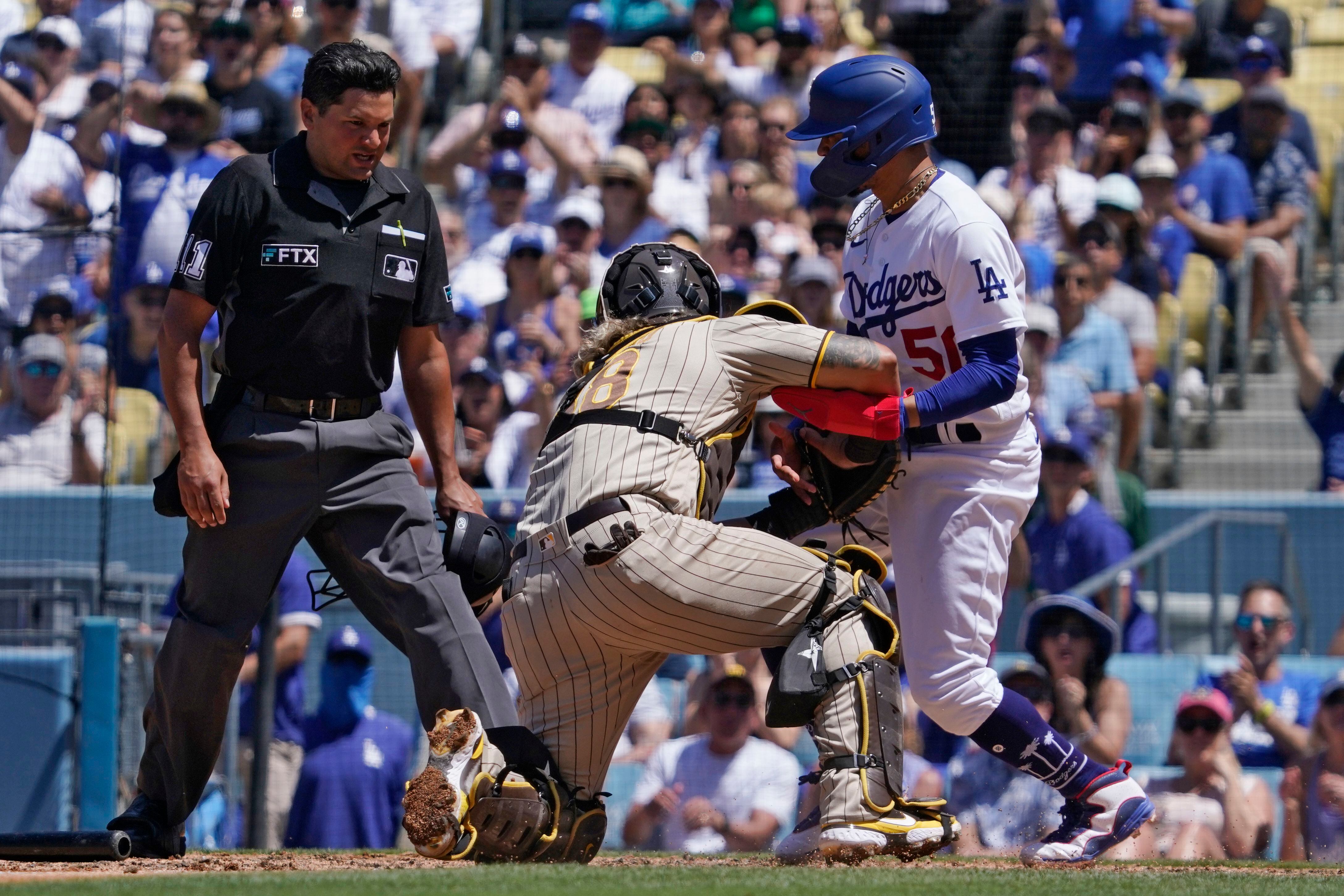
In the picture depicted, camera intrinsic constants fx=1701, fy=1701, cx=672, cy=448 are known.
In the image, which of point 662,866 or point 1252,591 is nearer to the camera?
point 662,866

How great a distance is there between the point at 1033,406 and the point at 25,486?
495cm

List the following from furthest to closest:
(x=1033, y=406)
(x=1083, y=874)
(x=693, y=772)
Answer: (x=1033, y=406), (x=693, y=772), (x=1083, y=874)

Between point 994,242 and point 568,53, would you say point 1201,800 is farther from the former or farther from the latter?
point 568,53

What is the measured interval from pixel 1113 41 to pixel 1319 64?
4.31 feet

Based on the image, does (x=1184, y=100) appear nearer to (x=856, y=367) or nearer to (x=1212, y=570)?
(x=1212, y=570)

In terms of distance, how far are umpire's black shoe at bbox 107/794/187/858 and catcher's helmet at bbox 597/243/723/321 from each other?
179 cm

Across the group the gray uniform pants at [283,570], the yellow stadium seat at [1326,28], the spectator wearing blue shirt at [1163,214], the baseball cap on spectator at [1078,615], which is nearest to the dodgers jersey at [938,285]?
the gray uniform pants at [283,570]

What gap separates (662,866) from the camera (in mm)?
4312

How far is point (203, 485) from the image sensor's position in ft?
14.0

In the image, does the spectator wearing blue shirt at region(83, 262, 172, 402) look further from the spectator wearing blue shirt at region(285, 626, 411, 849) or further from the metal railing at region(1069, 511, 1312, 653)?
the metal railing at region(1069, 511, 1312, 653)

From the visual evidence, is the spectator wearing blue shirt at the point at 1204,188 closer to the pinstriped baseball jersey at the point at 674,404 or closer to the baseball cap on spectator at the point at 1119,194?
Result: the baseball cap on spectator at the point at 1119,194

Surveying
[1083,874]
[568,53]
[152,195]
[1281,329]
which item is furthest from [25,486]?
[1281,329]

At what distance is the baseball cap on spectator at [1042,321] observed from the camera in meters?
8.34

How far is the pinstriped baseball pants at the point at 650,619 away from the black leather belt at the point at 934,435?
428mm
